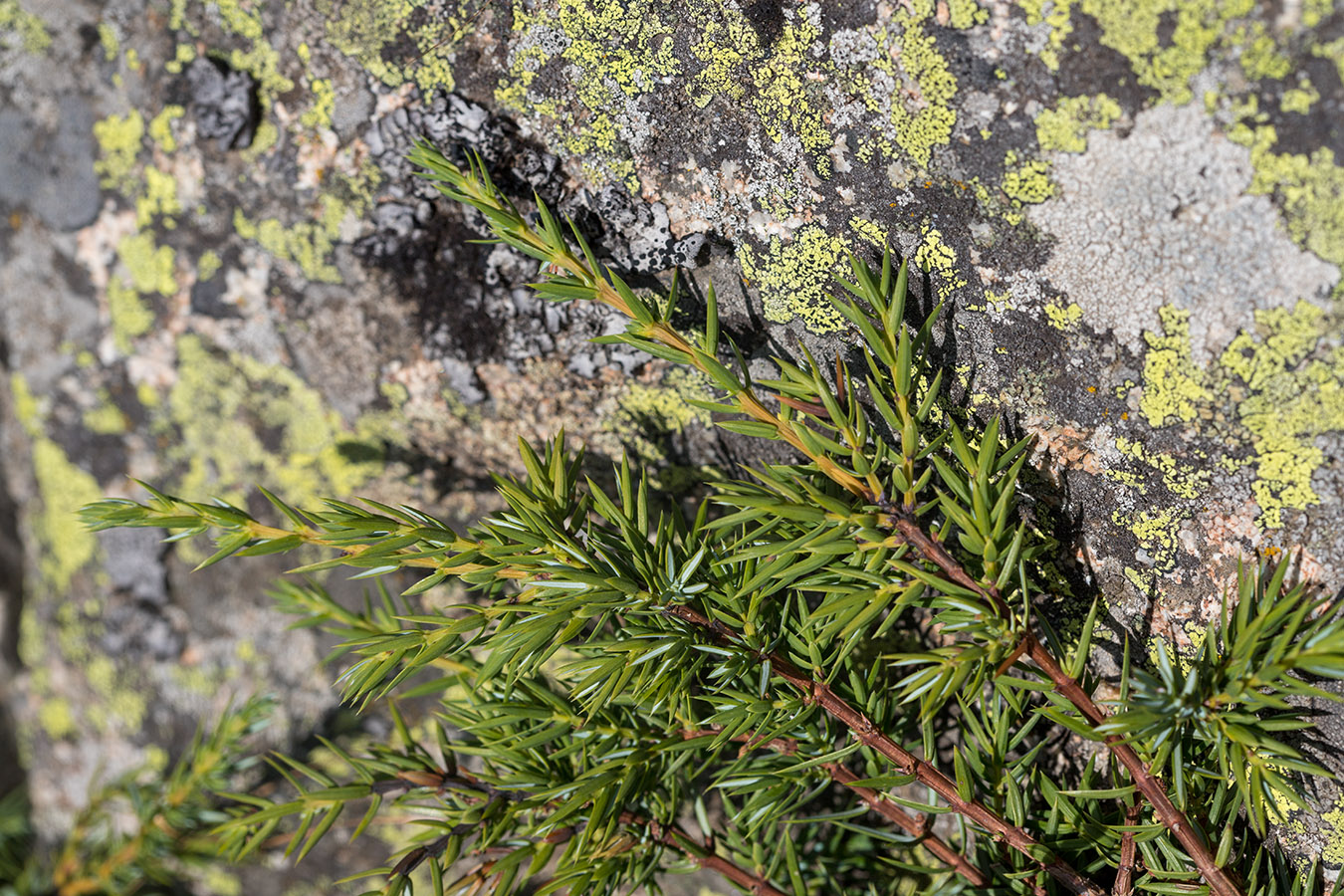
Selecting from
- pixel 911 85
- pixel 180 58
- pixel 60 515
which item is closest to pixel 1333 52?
pixel 911 85

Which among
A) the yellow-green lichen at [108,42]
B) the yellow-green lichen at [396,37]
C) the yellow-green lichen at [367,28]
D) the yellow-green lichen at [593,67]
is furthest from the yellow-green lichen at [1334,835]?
the yellow-green lichen at [108,42]

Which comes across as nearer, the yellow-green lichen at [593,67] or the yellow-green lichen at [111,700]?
the yellow-green lichen at [593,67]

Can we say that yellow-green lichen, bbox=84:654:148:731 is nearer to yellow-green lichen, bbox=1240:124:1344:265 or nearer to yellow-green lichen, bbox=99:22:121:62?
yellow-green lichen, bbox=99:22:121:62

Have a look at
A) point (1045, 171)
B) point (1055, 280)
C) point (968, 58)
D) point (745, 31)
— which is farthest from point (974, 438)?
point (745, 31)

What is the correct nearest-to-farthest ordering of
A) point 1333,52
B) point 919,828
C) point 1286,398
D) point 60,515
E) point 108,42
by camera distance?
point 1333,52 → point 1286,398 → point 919,828 → point 108,42 → point 60,515

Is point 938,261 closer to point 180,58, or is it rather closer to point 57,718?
point 180,58

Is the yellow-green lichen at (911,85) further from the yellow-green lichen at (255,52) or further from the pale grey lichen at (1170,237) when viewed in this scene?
the yellow-green lichen at (255,52)

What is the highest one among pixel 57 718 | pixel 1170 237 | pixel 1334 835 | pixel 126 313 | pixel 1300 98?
pixel 1300 98
